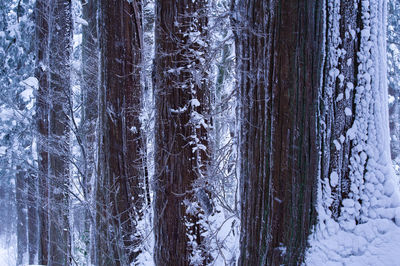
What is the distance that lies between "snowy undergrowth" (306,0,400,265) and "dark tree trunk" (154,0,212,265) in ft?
8.70

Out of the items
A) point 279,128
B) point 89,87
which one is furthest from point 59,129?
point 279,128

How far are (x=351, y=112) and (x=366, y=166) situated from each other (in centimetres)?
30

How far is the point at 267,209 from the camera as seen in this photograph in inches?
76.9

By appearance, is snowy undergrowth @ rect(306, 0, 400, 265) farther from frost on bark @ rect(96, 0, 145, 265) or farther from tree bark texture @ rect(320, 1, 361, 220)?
frost on bark @ rect(96, 0, 145, 265)

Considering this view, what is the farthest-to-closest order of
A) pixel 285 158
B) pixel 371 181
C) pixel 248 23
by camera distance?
1. pixel 248 23
2. pixel 285 158
3. pixel 371 181

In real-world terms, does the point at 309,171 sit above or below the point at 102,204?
above

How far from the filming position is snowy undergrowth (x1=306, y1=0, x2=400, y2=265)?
1657 millimetres

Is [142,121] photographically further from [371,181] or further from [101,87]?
[371,181]

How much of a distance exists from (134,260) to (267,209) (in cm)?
377

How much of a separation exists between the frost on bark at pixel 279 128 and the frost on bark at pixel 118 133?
3.27 meters

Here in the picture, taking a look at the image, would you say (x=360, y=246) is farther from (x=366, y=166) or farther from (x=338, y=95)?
(x=338, y=95)

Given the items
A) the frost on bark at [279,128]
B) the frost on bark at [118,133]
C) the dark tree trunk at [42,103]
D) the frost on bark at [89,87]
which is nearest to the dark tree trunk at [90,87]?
the frost on bark at [89,87]

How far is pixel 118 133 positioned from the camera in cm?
509

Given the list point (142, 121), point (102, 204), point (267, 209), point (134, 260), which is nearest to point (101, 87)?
point (142, 121)
